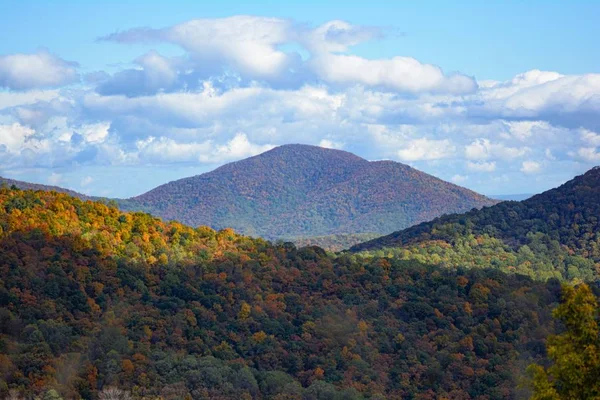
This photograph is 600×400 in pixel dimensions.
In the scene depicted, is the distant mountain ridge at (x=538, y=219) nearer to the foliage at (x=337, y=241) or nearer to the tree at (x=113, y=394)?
the foliage at (x=337, y=241)

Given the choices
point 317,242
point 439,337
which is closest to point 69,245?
point 439,337

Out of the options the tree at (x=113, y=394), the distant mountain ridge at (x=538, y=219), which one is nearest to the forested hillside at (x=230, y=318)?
the tree at (x=113, y=394)

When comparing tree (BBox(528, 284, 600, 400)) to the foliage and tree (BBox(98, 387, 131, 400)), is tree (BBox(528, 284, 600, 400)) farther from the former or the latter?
the foliage

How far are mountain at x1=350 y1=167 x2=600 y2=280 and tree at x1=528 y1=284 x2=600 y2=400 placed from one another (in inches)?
3067

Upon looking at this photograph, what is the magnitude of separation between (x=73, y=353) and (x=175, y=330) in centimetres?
890

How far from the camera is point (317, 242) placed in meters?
179

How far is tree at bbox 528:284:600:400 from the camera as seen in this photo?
17438 millimetres

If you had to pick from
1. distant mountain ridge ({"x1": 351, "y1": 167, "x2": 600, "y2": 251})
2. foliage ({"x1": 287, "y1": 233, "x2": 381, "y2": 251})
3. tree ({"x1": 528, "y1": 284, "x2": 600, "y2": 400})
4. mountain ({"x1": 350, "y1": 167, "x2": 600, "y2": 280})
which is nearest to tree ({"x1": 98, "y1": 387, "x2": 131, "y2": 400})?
tree ({"x1": 528, "y1": 284, "x2": 600, "y2": 400})

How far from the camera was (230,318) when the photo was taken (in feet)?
199

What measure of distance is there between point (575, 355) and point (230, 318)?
44.7 metres

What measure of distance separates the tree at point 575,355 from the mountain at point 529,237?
77.9 metres

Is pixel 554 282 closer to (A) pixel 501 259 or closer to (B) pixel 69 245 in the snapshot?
(A) pixel 501 259

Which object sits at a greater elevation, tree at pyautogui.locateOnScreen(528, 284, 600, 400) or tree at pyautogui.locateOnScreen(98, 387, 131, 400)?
tree at pyautogui.locateOnScreen(528, 284, 600, 400)

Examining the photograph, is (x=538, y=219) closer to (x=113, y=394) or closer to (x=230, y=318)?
(x=230, y=318)
